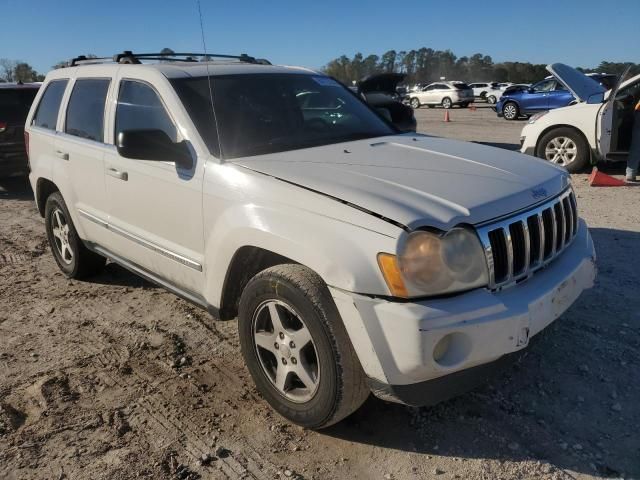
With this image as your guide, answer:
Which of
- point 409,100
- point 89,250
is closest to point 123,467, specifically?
point 89,250

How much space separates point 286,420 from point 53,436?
3.95 ft

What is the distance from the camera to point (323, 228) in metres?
2.54

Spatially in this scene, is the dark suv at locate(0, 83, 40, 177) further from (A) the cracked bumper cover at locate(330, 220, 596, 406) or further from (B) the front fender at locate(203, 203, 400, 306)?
(A) the cracked bumper cover at locate(330, 220, 596, 406)

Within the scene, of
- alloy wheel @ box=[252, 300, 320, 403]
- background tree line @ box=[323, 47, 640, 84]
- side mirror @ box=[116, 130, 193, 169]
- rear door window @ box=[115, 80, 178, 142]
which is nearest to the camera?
alloy wheel @ box=[252, 300, 320, 403]

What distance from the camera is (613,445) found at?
271 cm

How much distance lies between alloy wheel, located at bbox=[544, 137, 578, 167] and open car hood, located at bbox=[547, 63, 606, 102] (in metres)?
0.71

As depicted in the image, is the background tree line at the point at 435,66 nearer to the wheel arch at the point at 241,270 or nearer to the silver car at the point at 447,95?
the silver car at the point at 447,95

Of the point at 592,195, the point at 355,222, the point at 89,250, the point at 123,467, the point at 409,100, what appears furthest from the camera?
the point at 409,100

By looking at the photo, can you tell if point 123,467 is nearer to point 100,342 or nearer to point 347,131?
point 100,342

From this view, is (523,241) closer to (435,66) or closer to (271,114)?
(271,114)

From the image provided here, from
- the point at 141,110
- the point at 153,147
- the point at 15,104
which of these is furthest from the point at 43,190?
the point at 15,104

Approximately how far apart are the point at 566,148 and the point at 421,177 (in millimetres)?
7514

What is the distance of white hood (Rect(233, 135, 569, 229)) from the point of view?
251 cm

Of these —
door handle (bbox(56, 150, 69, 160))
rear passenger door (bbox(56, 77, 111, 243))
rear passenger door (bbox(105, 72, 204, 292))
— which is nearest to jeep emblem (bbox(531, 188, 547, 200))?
rear passenger door (bbox(105, 72, 204, 292))
